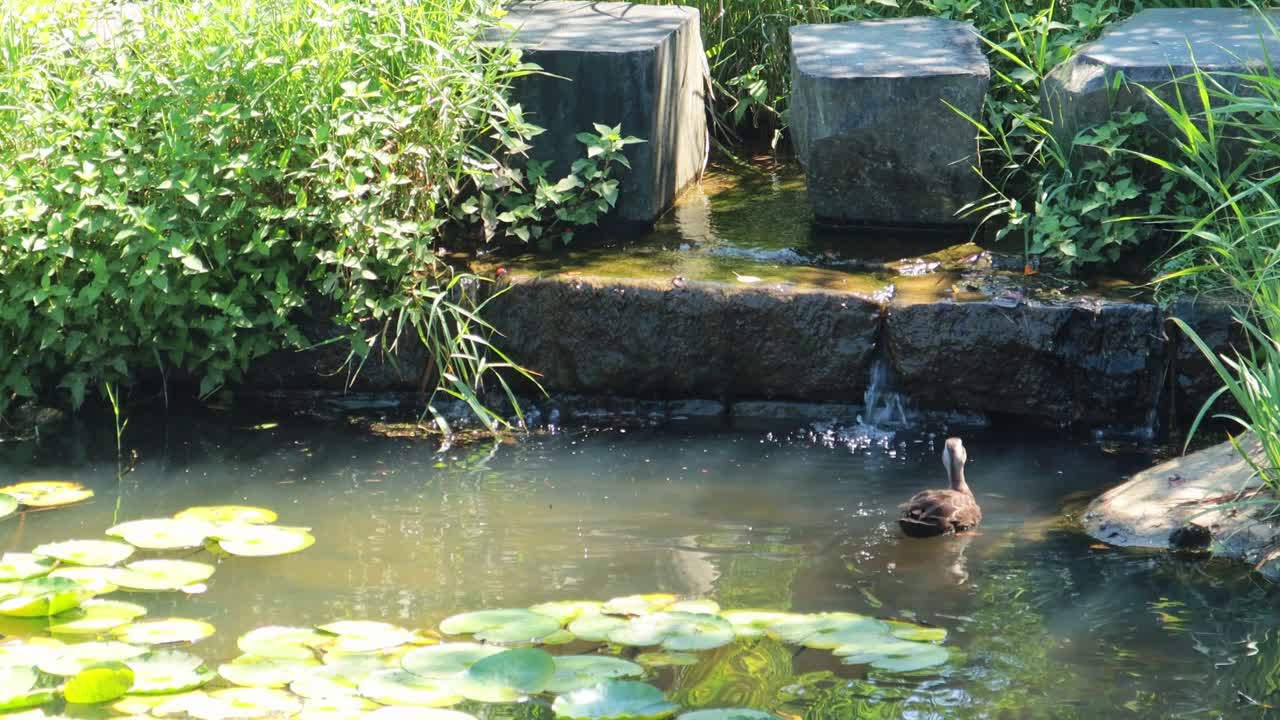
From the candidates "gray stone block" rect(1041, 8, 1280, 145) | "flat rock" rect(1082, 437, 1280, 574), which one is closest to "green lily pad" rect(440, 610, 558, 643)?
"flat rock" rect(1082, 437, 1280, 574)

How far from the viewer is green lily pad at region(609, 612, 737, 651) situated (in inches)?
134

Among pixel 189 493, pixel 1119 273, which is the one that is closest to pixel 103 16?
pixel 189 493

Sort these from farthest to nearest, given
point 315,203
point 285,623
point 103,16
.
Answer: point 103,16 → point 315,203 → point 285,623

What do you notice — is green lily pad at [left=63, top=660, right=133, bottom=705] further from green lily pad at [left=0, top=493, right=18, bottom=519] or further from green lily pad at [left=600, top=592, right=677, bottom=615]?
green lily pad at [left=0, top=493, right=18, bottom=519]

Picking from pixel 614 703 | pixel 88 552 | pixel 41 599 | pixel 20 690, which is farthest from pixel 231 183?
pixel 614 703

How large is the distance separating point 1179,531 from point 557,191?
2860mm

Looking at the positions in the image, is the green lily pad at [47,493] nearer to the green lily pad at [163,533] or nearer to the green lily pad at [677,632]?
the green lily pad at [163,533]

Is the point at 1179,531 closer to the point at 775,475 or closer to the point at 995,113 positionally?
the point at 775,475

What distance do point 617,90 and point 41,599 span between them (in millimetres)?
3254

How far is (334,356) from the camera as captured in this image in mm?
5547

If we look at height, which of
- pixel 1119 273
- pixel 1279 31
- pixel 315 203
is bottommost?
pixel 1119 273

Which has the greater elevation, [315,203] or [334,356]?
[315,203]

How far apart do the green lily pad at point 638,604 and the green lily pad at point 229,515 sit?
1280mm

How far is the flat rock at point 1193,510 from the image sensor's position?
4129mm
